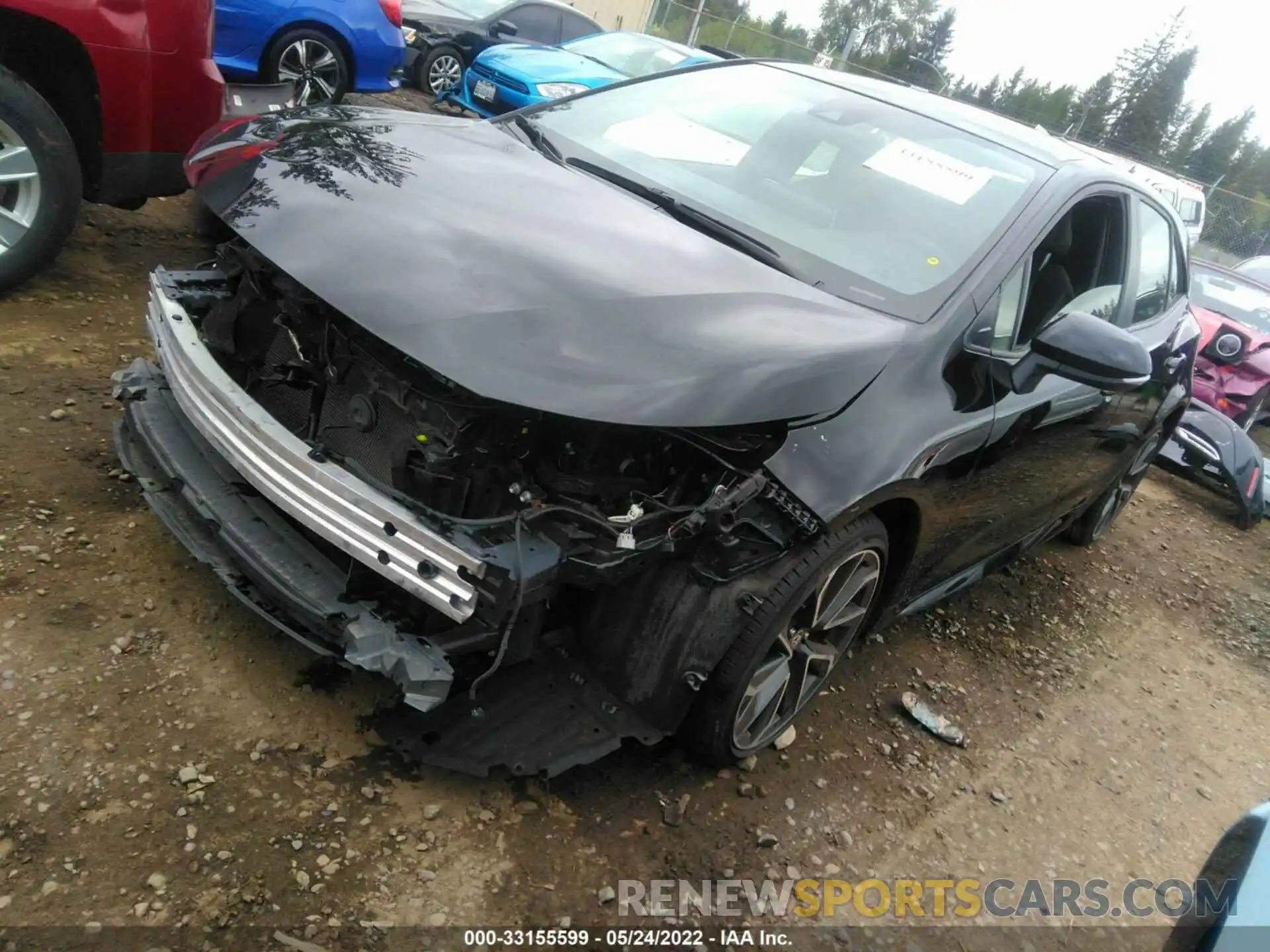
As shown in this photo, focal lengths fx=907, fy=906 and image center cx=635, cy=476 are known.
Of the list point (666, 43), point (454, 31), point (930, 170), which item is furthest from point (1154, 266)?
point (454, 31)

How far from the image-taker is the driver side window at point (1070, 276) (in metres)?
2.74

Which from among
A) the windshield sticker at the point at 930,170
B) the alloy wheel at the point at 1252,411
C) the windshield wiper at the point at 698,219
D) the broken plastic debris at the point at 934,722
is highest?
the windshield sticker at the point at 930,170

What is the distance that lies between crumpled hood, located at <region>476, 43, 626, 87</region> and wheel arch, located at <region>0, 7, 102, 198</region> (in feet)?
18.9

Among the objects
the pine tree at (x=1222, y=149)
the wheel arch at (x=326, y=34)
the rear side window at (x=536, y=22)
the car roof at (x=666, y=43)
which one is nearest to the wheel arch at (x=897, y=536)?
the wheel arch at (x=326, y=34)

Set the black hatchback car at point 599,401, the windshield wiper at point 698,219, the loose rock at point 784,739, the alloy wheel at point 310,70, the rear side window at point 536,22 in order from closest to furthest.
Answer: the black hatchback car at point 599,401
the windshield wiper at point 698,219
the loose rock at point 784,739
the alloy wheel at point 310,70
the rear side window at point 536,22

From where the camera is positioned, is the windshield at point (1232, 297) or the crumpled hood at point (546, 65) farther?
the crumpled hood at point (546, 65)

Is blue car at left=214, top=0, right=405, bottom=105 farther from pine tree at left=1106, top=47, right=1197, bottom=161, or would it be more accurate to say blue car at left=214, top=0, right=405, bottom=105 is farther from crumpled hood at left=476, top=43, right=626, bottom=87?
pine tree at left=1106, top=47, right=1197, bottom=161

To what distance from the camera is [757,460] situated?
2.19m

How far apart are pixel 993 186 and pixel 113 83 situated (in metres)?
3.28

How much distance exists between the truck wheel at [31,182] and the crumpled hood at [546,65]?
6009mm

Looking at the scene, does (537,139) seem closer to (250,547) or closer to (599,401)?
(599,401)

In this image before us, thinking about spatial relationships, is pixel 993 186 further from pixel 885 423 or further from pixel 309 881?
pixel 309 881

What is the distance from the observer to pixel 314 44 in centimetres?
711

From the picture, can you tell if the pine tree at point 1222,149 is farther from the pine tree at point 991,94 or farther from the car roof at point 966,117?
the car roof at point 966,117
